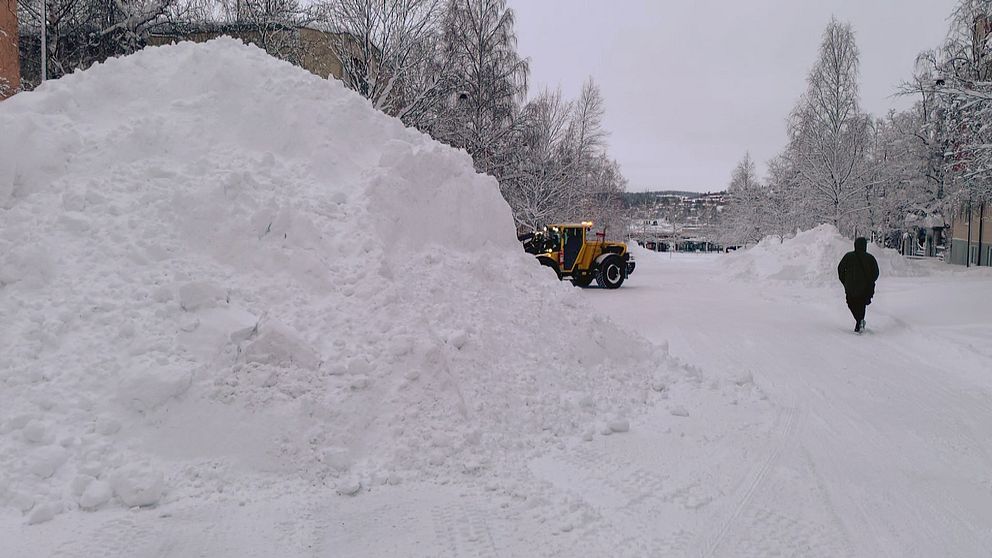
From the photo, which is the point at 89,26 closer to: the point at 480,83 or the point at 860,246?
the point at 480,83

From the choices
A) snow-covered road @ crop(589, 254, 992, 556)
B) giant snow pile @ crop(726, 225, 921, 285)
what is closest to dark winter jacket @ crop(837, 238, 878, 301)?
snow-covered road @ crop(589, 254, 992, 556)

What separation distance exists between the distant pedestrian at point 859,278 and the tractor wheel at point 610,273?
359 inches

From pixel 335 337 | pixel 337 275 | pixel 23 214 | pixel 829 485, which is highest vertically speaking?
pixel 23 214

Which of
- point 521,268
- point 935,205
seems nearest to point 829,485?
point 521,268

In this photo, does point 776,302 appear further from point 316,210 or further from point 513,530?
point 513,530

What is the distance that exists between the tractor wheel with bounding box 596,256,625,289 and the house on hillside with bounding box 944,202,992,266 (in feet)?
61.0

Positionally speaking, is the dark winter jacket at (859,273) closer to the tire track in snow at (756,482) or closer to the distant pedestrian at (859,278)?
the distant pedestrian at (859,278)

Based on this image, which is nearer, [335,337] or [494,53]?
[335,337]

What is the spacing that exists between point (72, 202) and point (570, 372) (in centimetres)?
478

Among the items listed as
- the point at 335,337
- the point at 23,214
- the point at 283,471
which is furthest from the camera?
the point at 23,214

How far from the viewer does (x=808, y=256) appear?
2403 centimetres

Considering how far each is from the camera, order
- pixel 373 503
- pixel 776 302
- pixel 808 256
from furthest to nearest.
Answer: pixel 808 256
pixel 776 302
pixel 373 503

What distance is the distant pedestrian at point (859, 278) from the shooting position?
10977 millimetres

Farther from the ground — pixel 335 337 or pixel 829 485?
pixel 335 337
